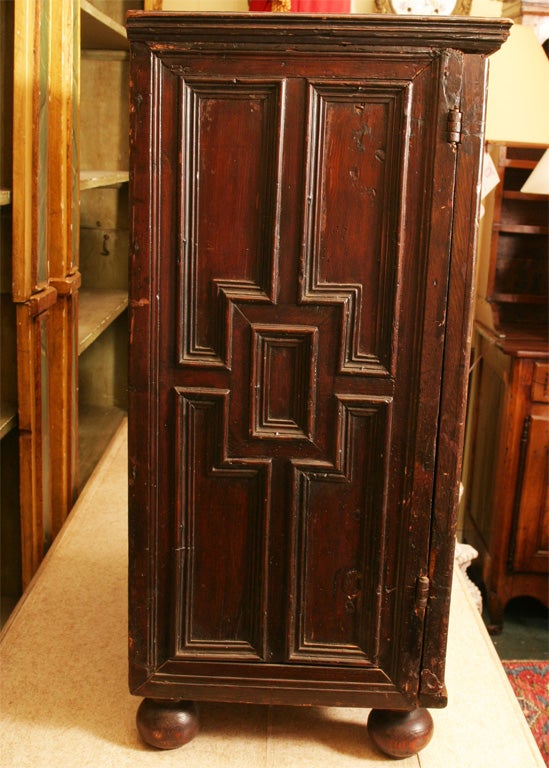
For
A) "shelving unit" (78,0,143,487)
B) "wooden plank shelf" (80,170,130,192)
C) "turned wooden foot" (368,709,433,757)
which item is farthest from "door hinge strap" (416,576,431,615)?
"shelving unit" (78,0,143,487)

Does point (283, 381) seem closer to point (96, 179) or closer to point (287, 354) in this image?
point (287, 354)

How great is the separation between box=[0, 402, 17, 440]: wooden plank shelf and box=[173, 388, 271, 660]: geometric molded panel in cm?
62

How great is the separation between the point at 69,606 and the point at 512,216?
105 inches

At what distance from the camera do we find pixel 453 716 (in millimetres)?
1657

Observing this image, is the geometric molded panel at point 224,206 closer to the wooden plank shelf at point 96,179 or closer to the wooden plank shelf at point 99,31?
the wooden plank shelf at point 96,179

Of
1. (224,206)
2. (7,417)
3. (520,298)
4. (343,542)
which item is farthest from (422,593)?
(520,298)

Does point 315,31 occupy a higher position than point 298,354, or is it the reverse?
point 315,31

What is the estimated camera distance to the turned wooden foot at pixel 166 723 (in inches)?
59.7

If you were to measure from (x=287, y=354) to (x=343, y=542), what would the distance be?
329mm

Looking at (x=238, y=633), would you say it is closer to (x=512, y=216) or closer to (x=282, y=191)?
(x=282, y=191)

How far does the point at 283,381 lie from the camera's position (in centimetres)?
145

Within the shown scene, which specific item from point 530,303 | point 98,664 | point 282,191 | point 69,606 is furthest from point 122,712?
point 530,303

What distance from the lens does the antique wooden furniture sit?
3307 mm

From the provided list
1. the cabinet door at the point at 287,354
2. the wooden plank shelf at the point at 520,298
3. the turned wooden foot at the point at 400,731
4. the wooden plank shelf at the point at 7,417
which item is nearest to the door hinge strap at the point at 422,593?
the cabinet door at the point at 287,354
